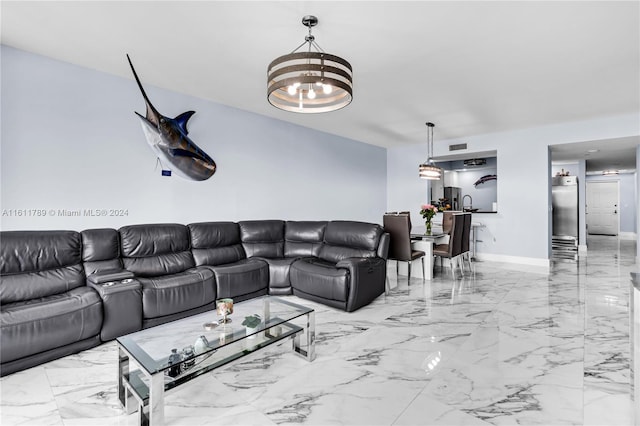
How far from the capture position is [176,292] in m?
3.05

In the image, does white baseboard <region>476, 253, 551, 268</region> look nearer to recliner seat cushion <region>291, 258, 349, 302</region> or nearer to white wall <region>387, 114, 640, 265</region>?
white wall <region>387, 114, 640, 265</region>

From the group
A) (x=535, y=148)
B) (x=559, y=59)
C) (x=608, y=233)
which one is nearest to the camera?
(x=559, y=59)

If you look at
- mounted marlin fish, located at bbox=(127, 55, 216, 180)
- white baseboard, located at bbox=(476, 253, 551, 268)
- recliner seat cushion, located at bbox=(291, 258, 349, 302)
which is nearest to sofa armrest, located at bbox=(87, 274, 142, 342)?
recliner seat cushion, located at bbox=(291, 258, 349, 302)

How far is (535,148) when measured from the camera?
6129 mm

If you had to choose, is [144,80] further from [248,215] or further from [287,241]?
[287,241]

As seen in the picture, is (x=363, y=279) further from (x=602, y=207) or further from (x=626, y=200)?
(x=626, y=200)

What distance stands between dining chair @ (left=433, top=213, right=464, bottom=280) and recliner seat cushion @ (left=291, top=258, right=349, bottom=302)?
2063 mm

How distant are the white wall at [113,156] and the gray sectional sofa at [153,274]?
0.50 meters

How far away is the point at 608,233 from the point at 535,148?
7.93 metres

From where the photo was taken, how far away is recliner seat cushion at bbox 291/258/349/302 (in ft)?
11.3

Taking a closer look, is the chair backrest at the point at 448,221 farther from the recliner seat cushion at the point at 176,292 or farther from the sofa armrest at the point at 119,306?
the sofa armrest at the point at 119,306

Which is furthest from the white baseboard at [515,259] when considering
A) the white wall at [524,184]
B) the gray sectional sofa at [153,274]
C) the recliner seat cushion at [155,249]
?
the recliner seat cushion at [155,249]

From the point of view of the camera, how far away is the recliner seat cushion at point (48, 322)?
217cm

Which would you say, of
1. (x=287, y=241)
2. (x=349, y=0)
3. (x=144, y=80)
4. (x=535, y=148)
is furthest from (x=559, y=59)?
(x=144, y=80)
